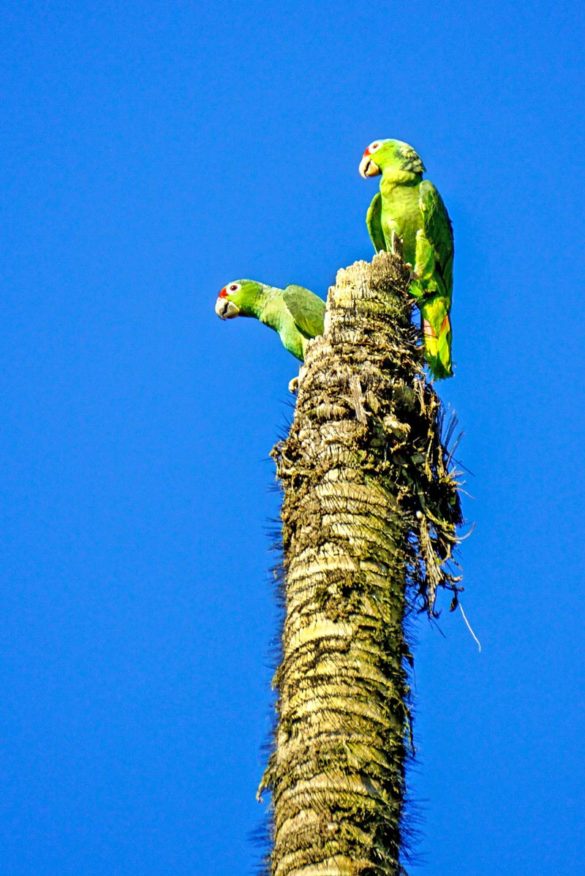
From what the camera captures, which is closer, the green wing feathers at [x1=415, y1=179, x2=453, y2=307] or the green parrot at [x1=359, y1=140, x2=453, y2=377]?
the green parrot at [x1=359, y1=140, x2=453, y2=377]

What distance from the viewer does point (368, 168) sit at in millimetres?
11094

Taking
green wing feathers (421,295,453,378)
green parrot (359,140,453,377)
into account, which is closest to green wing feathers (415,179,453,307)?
green parrot (359,140,453,377)

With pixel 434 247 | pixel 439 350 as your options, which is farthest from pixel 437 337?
pixel 434 247

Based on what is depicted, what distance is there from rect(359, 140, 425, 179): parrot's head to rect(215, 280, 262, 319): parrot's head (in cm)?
169

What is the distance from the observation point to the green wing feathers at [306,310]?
995 centimetres

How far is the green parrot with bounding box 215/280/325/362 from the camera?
394 inches

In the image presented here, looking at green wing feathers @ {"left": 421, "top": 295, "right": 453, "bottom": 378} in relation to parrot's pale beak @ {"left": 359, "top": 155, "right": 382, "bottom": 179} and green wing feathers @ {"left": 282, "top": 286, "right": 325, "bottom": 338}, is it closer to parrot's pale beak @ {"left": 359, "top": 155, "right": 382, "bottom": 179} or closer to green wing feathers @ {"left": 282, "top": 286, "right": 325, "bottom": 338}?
green wing feathers @ {"left": 282, "top": 286, "right": 325, "bottom": 338}

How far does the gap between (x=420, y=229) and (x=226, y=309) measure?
2.67 meters

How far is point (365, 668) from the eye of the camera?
4.58 metres

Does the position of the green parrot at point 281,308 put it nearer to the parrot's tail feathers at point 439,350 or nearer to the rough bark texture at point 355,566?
the parrot's tail feathers at point 439,350

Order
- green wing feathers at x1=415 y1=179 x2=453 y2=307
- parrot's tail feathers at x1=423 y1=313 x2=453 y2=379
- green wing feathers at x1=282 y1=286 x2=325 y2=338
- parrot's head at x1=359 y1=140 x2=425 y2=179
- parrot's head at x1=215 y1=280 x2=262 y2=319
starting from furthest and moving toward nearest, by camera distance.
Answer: parrot's head at x1=215 y1=280 x2=262 y2=319 < parrot's head at x1=359 y1=140 x2=425 y2=179 < green wing feathers at x1=415 y1=179 x2=453 y2=307 < green wing feathers at x1=282 y1=286 x2=325 y2=338 < parrot's tail feathers at x1=423 y1=313 x2=453 y2=379

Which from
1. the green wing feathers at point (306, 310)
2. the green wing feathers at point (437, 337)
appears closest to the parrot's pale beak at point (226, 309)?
the green wing feathers at point (306, 310)

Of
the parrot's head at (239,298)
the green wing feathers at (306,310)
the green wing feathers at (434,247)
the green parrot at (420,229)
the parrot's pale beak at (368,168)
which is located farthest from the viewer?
the parrot's head at (239,298)

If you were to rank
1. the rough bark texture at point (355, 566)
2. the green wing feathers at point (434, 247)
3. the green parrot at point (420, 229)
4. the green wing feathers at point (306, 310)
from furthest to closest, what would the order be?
the green wing feathers at point (434, 247), the green wing feathers at point (306, 310), the green parrot at point (420, 229), the rough bark texture at point (355, 566)
